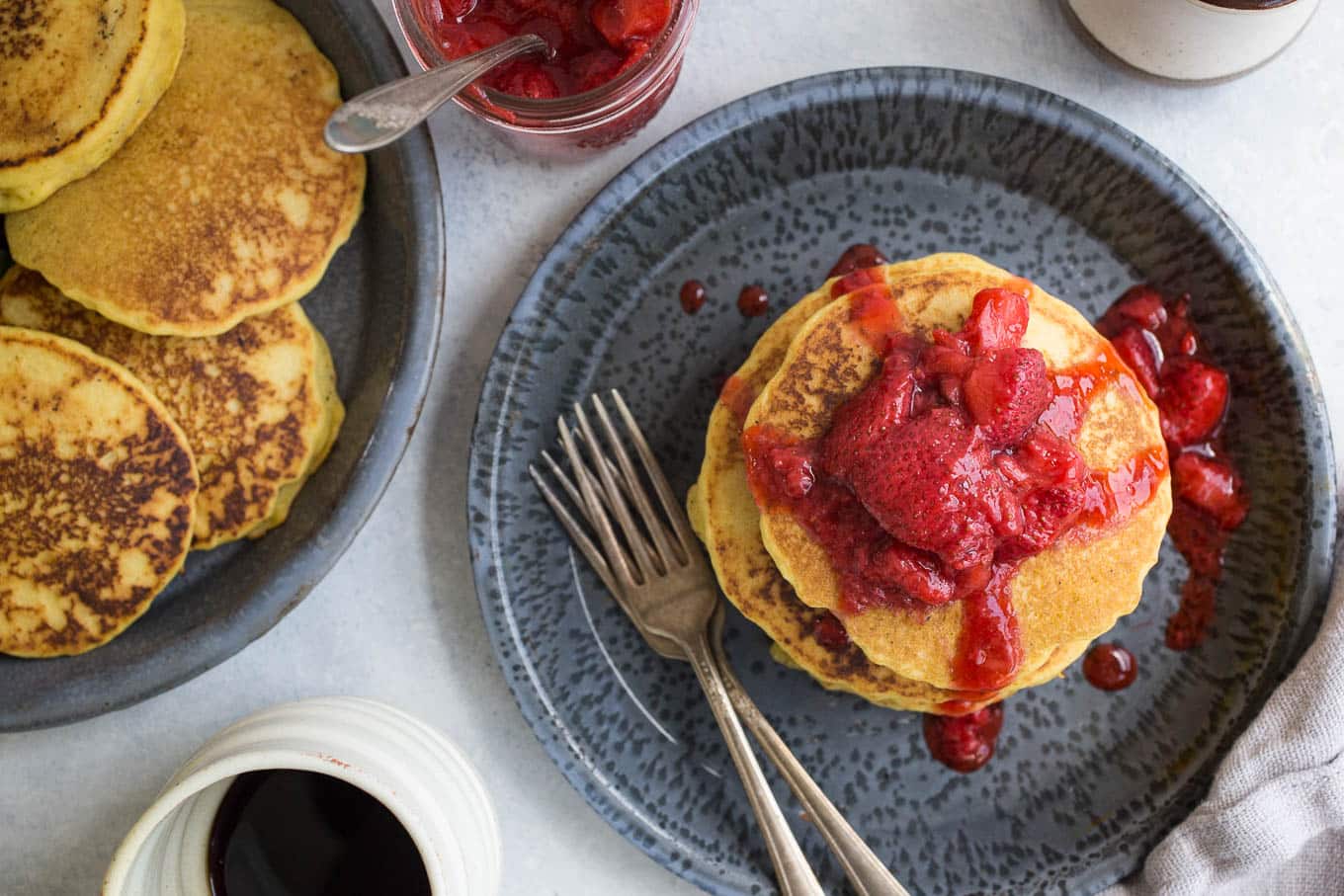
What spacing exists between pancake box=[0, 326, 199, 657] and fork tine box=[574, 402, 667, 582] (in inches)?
31.3

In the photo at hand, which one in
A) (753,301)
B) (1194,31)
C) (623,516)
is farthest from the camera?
(753,301)

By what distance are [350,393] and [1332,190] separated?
210 centimetres

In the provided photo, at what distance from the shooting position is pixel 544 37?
6.23 ft

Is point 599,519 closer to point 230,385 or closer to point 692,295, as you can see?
point 692,295

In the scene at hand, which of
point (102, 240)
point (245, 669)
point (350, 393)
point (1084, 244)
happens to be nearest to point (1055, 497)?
point (1084, 244)

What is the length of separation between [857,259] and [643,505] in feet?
2.22

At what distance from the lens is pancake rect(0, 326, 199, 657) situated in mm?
2059

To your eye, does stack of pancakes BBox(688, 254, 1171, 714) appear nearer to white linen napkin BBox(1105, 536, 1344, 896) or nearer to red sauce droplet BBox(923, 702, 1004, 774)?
red sauce droplet BBox(923, 702, 1004, 774)

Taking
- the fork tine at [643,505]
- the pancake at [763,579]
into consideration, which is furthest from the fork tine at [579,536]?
the pancake at [763,579]

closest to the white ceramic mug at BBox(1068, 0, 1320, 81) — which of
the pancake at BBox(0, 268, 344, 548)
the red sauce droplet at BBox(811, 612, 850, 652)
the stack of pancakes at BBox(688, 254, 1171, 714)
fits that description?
the stack of pancakes at BBox(688, 254, 1171, 714)

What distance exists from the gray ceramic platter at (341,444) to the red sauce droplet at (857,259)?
0.82 meters

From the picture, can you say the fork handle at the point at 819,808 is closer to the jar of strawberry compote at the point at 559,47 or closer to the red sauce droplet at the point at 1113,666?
the red sauce droplet at the point at 1113,666

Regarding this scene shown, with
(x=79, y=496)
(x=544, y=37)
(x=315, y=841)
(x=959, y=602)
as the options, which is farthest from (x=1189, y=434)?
(x=79, y=496)

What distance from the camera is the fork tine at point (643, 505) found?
2.10 meters
